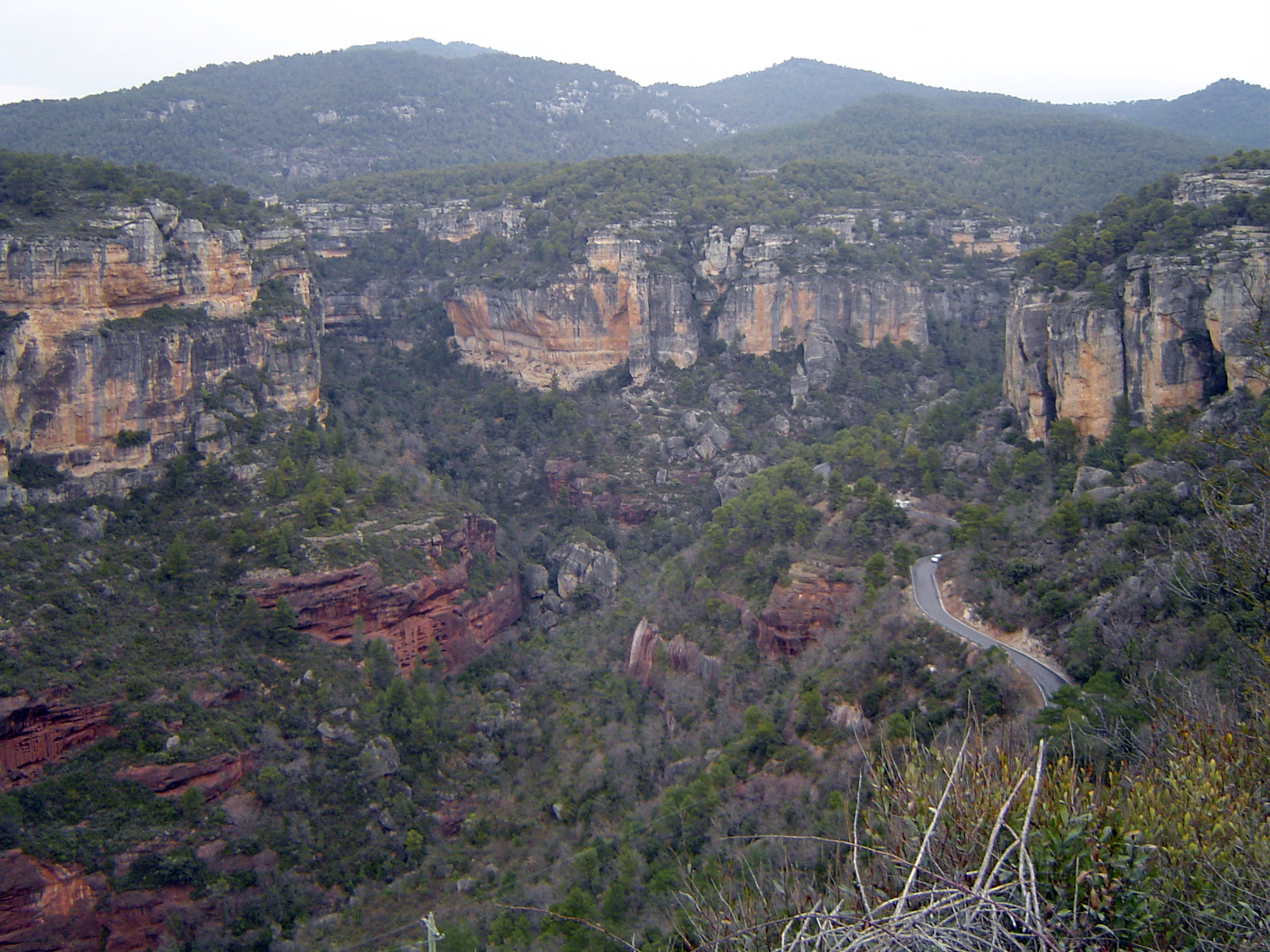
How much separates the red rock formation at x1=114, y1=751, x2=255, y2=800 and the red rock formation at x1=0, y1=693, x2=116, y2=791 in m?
1.75

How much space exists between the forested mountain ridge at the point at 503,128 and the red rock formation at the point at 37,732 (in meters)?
57.3

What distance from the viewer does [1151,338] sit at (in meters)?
33.6

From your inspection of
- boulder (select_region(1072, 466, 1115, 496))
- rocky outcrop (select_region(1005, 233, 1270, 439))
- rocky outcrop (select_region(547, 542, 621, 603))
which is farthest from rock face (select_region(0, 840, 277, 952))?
rocky outcrop (select_region(1005, 233, 1270, 439))

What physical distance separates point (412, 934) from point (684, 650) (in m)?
14.9

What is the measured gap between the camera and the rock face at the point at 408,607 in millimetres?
38812

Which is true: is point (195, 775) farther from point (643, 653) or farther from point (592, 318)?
point (592, 318)

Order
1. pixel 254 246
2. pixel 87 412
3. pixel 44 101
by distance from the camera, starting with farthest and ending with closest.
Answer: pixel 44 101 < pixel 254 246 < pixel 87 412

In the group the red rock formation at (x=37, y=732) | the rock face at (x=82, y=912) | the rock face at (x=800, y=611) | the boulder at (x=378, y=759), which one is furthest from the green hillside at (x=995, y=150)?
the rock face at (x=82, y=912)

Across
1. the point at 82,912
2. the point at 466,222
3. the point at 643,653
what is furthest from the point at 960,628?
the point at 466,222

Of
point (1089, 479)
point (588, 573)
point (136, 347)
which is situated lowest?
point (588, 573)

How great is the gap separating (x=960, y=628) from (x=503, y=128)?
94939 millimetres

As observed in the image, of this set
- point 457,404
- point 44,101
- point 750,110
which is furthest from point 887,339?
point 750,110

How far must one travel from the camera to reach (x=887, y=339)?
62.8 metres

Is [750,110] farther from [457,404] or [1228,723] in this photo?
[1228,723]
